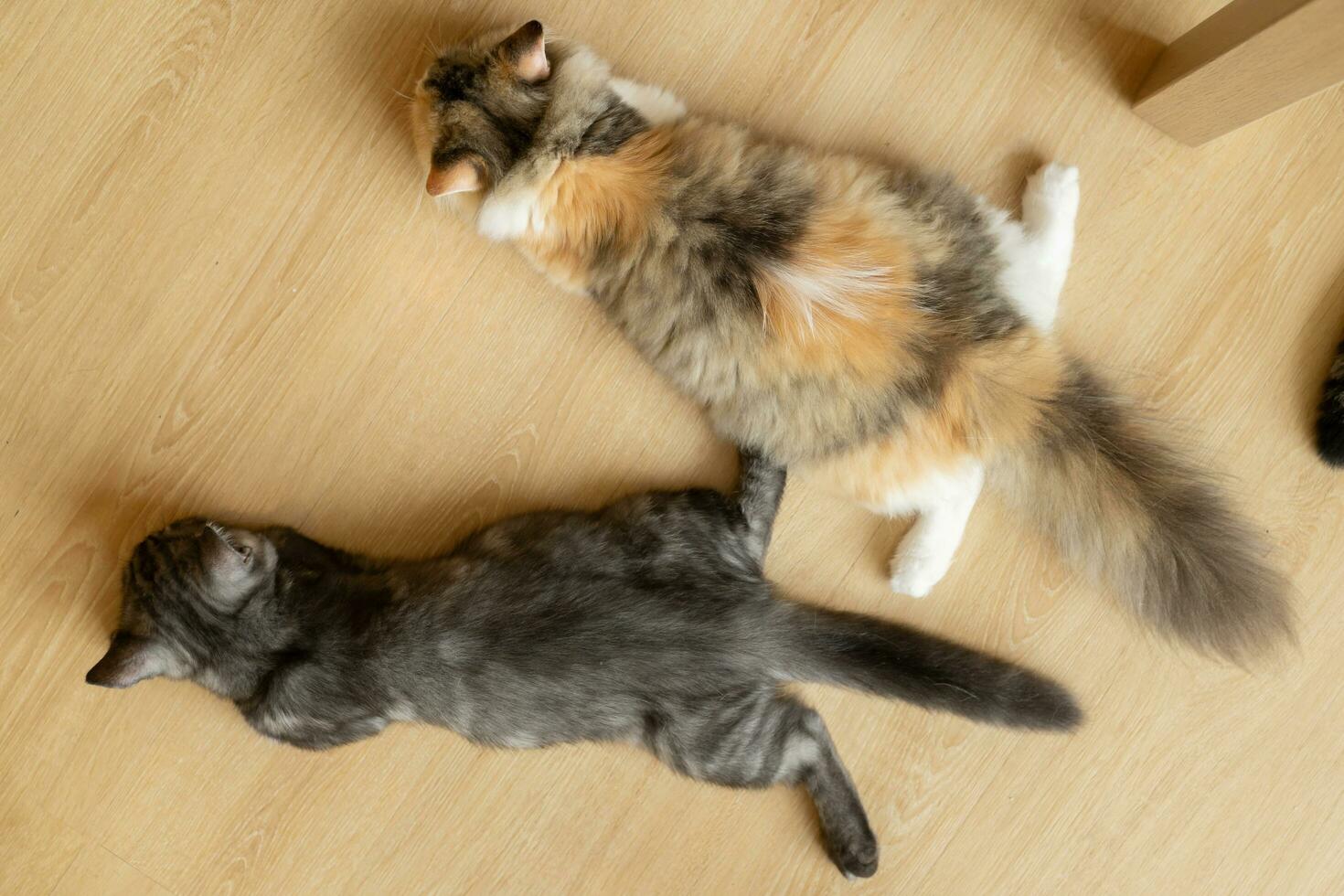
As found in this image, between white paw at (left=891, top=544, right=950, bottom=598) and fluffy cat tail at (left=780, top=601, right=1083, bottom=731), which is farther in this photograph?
white paw at (left=891, top=544, right=950, bottom=598)

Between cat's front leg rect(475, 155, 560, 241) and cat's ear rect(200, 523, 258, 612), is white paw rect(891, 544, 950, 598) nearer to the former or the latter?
cat's front leg rect(475, 155, 560, 241)

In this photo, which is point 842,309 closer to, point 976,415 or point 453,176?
point 976,415

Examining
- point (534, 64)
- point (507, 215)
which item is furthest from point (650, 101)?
point (507, 215)

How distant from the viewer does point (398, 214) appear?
4.88 feet

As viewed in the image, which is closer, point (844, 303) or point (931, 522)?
point (844, 303)

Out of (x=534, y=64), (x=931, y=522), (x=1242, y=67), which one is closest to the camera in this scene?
(x=1242, y=67)

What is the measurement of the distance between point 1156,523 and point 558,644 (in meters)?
0.92

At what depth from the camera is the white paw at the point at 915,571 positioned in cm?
141

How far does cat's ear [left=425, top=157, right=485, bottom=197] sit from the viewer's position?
1273 mm

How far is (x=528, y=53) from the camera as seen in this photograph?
1.28 metres

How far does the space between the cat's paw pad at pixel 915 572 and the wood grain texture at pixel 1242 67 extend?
86 cm

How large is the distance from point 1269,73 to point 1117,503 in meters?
0.66

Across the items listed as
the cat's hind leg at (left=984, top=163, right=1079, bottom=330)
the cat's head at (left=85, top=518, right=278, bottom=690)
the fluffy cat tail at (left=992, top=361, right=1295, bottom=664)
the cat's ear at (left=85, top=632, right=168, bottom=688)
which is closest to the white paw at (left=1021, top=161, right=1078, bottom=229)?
the cat's hind leg at (left=984, top=163, right=1079, bottom=330)

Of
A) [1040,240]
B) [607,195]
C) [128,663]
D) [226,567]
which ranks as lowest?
[128,663]
